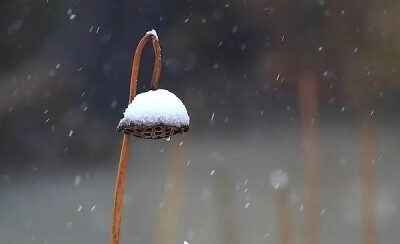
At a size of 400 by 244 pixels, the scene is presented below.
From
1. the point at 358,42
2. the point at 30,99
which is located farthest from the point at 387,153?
the point at 30,99

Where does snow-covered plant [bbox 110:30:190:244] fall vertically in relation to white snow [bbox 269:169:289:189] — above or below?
below

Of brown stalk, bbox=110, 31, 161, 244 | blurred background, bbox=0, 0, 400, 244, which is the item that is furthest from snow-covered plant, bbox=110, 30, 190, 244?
blurred background, bbox=0, 0, 400, 244

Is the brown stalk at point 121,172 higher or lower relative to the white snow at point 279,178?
lower

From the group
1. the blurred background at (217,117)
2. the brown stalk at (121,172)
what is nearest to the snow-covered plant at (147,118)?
the brown stalk at (121,172)

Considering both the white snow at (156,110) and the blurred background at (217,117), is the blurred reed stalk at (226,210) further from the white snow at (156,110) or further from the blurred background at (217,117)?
the white snow at (156,110)

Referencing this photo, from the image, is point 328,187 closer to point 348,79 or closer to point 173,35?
point 348,79

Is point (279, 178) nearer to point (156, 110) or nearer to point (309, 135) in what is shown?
Result: point (309, 135)

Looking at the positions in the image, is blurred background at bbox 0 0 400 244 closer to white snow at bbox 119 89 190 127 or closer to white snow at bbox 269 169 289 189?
white snow at bbox 269 169 289 189
